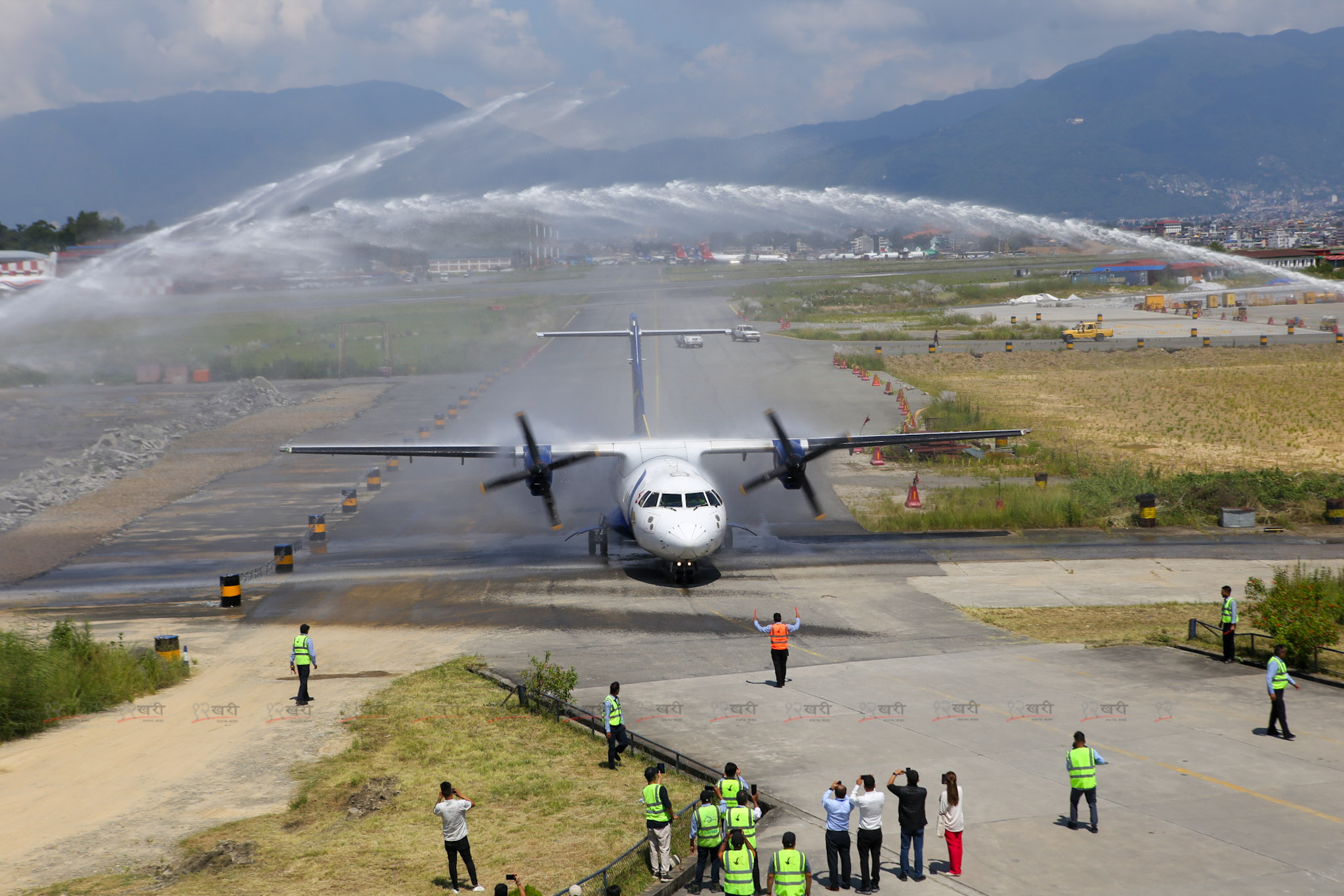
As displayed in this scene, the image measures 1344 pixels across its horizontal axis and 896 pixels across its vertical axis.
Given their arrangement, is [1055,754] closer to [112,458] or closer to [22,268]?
[112,458]

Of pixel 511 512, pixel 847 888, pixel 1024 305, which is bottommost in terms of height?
pixel 847 888

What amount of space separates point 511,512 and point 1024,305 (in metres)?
100

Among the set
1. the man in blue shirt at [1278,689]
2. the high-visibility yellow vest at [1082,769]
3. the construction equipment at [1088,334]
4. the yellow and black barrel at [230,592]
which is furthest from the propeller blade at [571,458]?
the construction equipment at [1088,334]

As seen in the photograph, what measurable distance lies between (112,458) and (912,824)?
49.0 metres

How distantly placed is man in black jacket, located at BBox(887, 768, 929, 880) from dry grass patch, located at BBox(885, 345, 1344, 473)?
122 ft

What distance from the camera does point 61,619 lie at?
2727cm

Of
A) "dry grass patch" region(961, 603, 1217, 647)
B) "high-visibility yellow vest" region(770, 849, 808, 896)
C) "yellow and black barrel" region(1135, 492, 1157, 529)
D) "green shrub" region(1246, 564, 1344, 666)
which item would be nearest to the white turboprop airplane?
"yellow and black barrel" region(1135, 492, 1157, 529)

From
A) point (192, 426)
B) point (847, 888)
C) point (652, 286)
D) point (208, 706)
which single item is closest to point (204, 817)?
point (208, 706)

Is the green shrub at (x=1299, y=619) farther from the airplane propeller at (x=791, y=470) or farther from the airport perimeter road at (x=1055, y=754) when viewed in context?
the airplane propeller at (x=791, y=470)

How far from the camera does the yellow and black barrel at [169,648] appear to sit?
23391mm

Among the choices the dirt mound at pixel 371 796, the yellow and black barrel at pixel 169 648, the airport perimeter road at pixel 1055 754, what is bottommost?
the airport perimeter road at pixel 1055 754

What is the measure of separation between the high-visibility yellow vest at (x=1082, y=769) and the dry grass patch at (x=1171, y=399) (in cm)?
3515

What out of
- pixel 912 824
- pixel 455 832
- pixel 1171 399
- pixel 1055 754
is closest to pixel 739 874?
pixel 912 824

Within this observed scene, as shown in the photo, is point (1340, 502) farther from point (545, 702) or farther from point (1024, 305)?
point (1024, 305)
